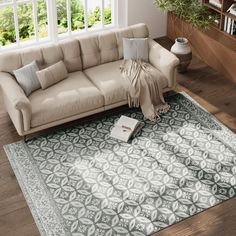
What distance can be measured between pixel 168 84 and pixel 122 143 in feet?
3.27

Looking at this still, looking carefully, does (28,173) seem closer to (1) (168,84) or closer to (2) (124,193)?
(2) (124,193)

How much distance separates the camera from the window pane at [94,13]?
6.83 meters

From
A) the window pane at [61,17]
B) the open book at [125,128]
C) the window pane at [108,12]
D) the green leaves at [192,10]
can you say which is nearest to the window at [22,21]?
the window pane at [61,17]

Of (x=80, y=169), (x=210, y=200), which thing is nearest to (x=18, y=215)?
(x=80, y=169)

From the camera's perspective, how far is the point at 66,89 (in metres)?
5.49

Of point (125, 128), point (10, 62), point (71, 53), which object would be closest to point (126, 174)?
point (125, 128)

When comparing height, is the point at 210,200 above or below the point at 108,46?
below

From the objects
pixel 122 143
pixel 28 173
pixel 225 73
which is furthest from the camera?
pixel 225 73

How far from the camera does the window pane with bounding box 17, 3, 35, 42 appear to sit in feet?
21.0

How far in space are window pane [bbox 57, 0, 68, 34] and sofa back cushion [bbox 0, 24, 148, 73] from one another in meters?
0.98

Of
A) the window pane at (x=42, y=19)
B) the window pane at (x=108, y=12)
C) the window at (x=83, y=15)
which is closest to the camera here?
the window pane at (x=42, y=19)

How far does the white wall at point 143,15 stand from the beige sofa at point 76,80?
1002mm

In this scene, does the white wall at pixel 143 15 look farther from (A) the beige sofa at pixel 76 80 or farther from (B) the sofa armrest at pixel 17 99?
(B) the sofa armrest at pixel 17 99

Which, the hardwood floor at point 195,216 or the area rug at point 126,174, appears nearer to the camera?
the hardwood floor at point 195,216
